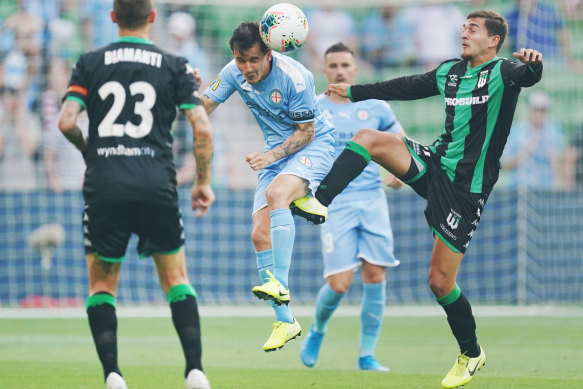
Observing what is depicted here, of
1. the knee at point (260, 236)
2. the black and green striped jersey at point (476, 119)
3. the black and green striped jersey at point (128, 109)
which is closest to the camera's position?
the black and green striped jersey at point (128, 109)

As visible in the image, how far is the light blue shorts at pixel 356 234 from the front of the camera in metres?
10.3

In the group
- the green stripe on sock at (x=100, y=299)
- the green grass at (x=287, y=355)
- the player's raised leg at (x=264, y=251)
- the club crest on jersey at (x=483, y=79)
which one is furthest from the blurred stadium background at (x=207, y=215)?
the green stripe on sock at (x=100, y=299)

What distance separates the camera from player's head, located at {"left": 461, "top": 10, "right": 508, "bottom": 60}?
766 cm

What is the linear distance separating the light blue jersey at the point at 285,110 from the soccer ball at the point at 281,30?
1.08 feet

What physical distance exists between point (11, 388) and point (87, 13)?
1060 centimetres

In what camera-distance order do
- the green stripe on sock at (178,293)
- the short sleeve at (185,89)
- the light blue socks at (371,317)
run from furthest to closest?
1. the light blue socks at (371,317)
2. the green stripe on sock at (178,293)
3. the short sleeve at (185,89)

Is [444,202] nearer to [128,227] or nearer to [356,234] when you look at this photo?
[128,227]

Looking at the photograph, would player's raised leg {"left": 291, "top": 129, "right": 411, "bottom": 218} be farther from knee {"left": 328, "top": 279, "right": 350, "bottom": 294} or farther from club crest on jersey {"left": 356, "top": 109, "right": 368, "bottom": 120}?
club crest on jersey {"left": 356, "top": 109, "right": 368, "bottom": 120}

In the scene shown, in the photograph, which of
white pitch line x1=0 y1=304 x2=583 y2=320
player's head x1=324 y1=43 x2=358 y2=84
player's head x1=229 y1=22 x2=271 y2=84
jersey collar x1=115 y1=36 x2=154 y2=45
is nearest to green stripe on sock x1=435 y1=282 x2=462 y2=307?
player's head x1=229 y1=22 x2=271 y2=84

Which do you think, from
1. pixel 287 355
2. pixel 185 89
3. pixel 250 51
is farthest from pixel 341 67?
pixel 185 89

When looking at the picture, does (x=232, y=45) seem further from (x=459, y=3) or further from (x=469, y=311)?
(x=459, y=3)

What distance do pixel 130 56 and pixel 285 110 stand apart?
2.25 metres

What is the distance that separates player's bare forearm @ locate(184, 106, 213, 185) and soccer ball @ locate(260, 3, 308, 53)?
67.3 inches

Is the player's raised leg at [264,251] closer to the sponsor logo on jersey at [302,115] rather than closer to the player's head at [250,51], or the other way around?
the sponsor logo on jersey at [302,115]
